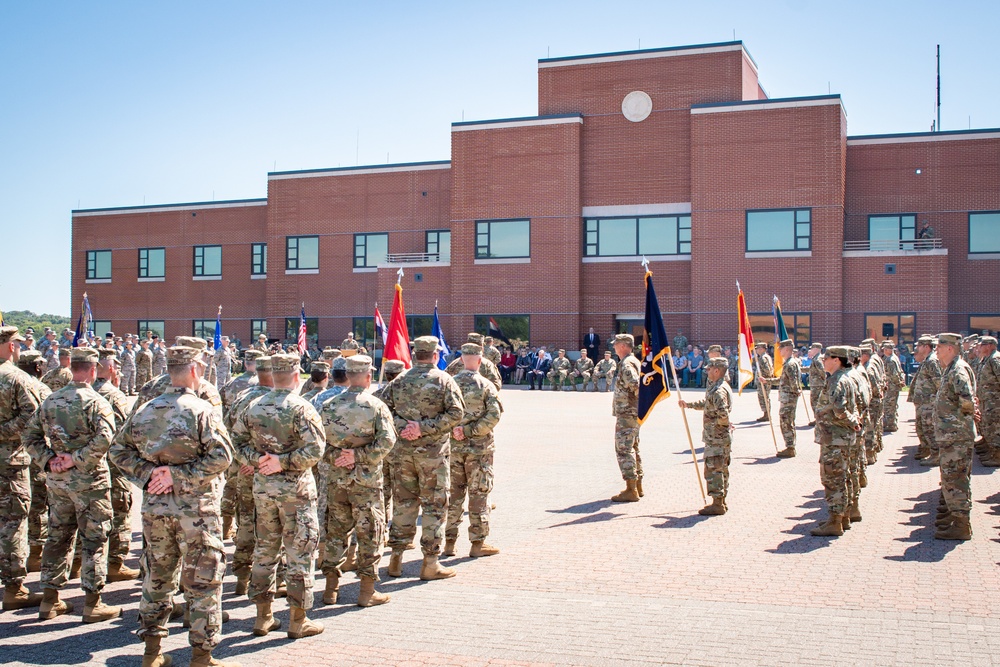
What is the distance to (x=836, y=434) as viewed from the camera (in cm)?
1016

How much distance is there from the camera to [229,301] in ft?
158

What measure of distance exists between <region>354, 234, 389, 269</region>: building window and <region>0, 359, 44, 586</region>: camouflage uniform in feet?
118

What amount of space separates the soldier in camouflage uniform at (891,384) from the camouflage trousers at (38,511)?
51.9 ft

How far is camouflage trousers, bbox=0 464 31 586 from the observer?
7488 millimetres

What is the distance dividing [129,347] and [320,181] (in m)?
17.8

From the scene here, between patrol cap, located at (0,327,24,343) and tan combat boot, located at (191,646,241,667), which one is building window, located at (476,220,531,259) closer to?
patrol cap, located at (0,327,24,343)

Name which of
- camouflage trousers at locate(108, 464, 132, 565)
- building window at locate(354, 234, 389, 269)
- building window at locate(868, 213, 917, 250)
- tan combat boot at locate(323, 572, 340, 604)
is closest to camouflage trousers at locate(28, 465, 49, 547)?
camouflage trousers at locate(108, 464, 132, 565)

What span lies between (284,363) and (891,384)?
50.3ft

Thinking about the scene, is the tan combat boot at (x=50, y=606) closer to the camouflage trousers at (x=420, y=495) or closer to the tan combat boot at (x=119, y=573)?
the tan combat boot at (x=119, y=573)

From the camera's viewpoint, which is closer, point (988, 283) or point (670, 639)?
point (670, 639)

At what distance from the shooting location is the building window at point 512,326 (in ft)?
129

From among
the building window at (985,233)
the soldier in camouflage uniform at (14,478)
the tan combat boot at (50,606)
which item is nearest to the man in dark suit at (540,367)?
the building window at (985,233)

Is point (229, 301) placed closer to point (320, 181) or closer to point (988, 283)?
point (320, 181)

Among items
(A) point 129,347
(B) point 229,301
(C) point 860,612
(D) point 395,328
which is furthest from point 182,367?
(B) point 229,301
